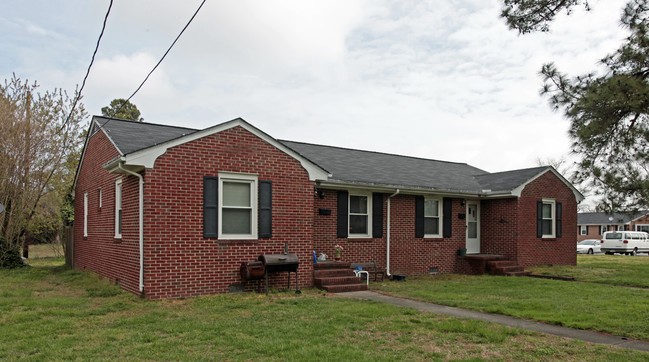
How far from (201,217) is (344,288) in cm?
369

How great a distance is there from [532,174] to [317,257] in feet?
28.5

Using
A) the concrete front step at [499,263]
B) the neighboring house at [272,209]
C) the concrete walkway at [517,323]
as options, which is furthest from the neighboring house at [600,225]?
the concrete walkway at [517,323]

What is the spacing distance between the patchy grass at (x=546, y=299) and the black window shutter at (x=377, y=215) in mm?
1558

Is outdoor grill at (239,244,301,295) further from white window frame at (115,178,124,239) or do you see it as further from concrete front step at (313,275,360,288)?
white window frame at (115,178,124,239)

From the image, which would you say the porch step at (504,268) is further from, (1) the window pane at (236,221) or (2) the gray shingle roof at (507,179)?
(1) the window pane at (236,221)

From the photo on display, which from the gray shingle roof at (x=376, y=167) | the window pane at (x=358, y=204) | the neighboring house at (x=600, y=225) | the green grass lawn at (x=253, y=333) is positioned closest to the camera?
the green grass lawn at (x=253, y=333)

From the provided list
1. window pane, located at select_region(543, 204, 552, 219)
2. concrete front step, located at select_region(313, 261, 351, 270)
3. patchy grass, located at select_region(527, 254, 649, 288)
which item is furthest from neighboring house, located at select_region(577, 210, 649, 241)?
concrete front step, located at select_region(313, 261, 351, 270)

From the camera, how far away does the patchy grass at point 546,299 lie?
24.8 ft

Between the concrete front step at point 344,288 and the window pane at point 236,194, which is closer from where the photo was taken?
the window pane at point 236,194

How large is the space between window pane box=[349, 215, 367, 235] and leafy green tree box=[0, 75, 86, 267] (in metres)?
11.5

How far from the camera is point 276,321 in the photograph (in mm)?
7422

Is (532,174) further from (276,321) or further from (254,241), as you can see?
(276,321)

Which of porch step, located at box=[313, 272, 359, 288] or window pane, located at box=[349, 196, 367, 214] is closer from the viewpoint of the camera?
porch step, located at box=[313, 272, 359, 288]

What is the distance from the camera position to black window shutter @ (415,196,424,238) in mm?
14796
